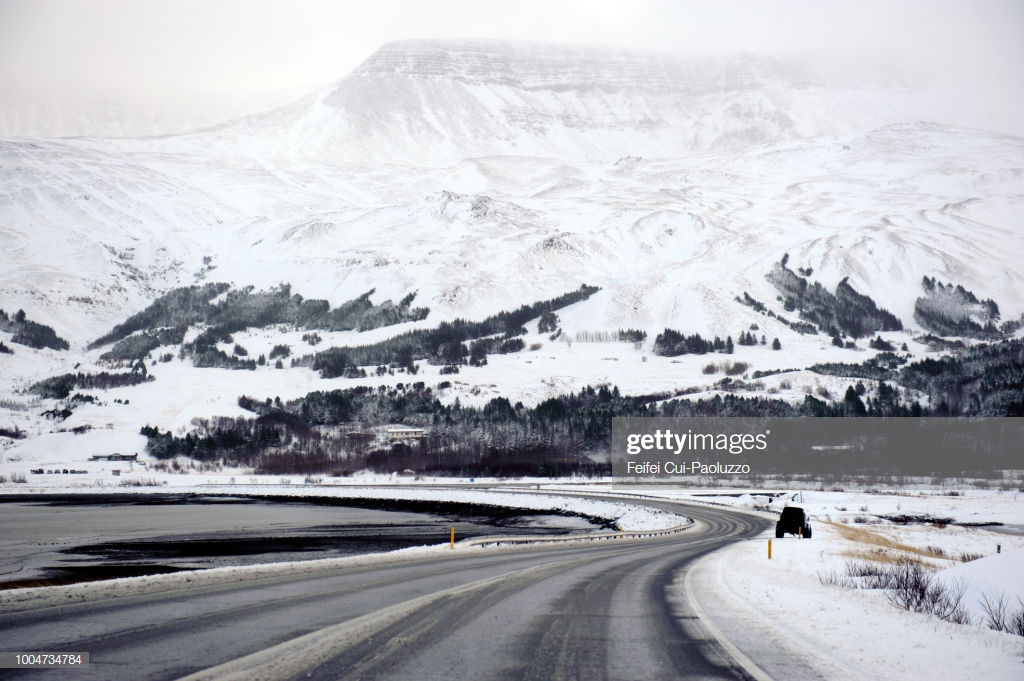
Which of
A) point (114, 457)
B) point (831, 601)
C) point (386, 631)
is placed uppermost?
point (386, 631)

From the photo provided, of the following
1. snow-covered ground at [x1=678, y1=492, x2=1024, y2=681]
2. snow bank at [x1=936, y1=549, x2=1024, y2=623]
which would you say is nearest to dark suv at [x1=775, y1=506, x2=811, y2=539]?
snow-covered ground at [x1=678, y1=492, x2=1024, y2=681]

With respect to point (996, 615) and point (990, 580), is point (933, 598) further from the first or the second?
point (990, 580)

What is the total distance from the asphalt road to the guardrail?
2376 centimetres

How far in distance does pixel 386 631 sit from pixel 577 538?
40.2m

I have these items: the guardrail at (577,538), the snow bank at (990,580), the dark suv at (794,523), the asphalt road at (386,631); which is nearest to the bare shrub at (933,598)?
the snow bank at (990,580)

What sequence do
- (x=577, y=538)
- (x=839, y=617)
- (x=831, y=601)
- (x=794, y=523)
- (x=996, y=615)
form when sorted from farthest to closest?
1. (x=794, y=523)
2. (x=577, y=538)
3. (x=831, y=601)
4. (x=996, y=615)
5. (x=839, y=617)

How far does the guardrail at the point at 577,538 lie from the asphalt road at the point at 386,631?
77.9ft

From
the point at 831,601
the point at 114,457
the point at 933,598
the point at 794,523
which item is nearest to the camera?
the point at 933,598

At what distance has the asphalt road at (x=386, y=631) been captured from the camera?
40.2 ft

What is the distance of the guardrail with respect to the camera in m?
48.2

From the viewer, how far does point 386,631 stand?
1507 centimetres

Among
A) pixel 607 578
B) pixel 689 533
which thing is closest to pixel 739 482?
pixel 689 533

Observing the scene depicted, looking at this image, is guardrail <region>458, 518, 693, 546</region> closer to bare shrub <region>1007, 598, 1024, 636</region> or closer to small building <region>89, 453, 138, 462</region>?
bare shrub <region>1007, 598, 1024, 636</region>

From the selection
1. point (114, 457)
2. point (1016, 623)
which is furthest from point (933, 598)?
point (114, 457)
